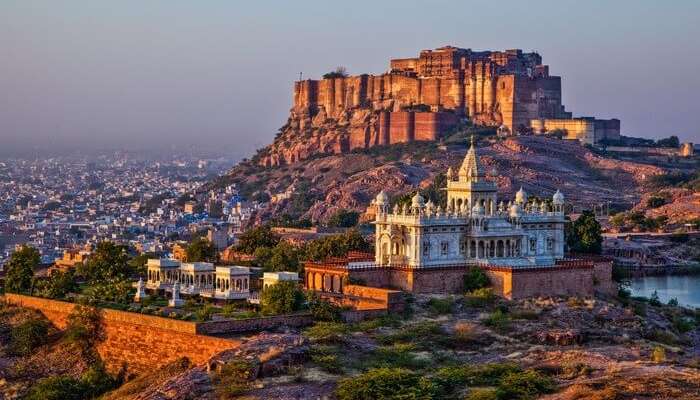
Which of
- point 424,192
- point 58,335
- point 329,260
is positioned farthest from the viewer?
point 424,192

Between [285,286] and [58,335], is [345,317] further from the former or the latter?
[58,335]

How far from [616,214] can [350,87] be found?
97.1 ft

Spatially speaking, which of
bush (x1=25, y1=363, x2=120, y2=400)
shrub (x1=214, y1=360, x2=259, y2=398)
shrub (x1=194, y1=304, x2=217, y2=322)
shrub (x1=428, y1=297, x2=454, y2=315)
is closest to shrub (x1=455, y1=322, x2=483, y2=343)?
shrub (x1=428, y1=297, x2=454, y2=315)

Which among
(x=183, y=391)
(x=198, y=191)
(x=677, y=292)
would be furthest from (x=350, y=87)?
(x=183, y=391)

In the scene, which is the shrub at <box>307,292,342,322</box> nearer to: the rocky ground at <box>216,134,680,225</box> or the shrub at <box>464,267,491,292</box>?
the shrub at <box>464,267,491,292</box>

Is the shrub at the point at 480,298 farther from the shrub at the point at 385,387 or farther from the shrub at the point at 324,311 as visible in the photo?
the shrub at the point at 385,387

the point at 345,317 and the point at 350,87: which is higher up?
the point at 350,87

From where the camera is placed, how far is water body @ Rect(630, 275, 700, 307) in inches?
2795

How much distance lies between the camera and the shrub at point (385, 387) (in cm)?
3703

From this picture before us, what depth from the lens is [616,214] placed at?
3981 inches

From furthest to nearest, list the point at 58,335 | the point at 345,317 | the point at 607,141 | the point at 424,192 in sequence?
1. the point at 607,141
2. the point at 424,192
3. the point at 58,335
4. the point at 345,317

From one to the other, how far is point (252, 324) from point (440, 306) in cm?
634

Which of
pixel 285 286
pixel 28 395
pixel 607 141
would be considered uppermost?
pixel 607 141

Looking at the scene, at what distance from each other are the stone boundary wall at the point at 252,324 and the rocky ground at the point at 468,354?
821mm
